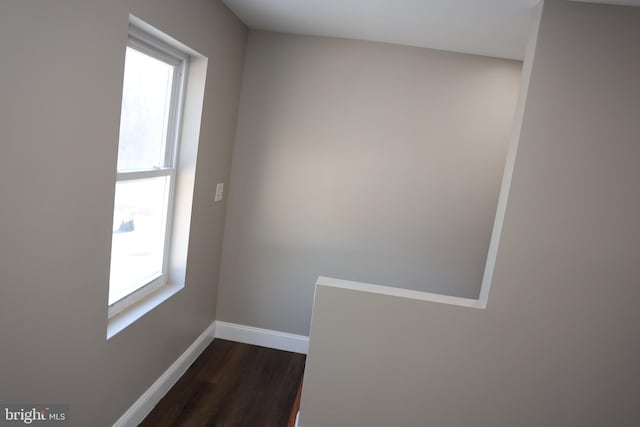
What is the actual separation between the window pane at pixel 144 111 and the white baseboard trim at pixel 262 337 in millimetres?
1602

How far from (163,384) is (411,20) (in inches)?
104

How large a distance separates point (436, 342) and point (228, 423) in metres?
1.28

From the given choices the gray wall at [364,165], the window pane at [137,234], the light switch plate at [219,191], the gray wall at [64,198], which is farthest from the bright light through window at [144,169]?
the gray wall at [364,165]

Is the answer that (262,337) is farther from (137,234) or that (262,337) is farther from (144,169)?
(144,169)

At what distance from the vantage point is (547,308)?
2.24m

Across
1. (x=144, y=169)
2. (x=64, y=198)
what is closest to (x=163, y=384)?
(x=144, y=169)

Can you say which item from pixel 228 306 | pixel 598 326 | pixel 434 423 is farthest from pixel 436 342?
pixel 228 306

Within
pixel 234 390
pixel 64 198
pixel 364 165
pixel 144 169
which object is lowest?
pixel 234 390

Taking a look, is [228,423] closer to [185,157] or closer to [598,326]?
[185,157]

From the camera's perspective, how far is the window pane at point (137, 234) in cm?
219

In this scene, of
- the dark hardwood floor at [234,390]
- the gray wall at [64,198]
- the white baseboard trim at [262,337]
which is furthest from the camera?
the white baseboard trim at [262,337]

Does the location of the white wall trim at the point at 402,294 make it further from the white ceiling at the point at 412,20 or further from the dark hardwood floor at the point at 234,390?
the white ceiling at the point at 412,20

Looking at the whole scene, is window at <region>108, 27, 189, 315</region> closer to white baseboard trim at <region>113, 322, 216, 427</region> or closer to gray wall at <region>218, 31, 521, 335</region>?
white baseboard trim at <region>113, 322, 216, 427</region>

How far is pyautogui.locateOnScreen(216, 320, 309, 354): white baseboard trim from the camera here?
11.9 ft
